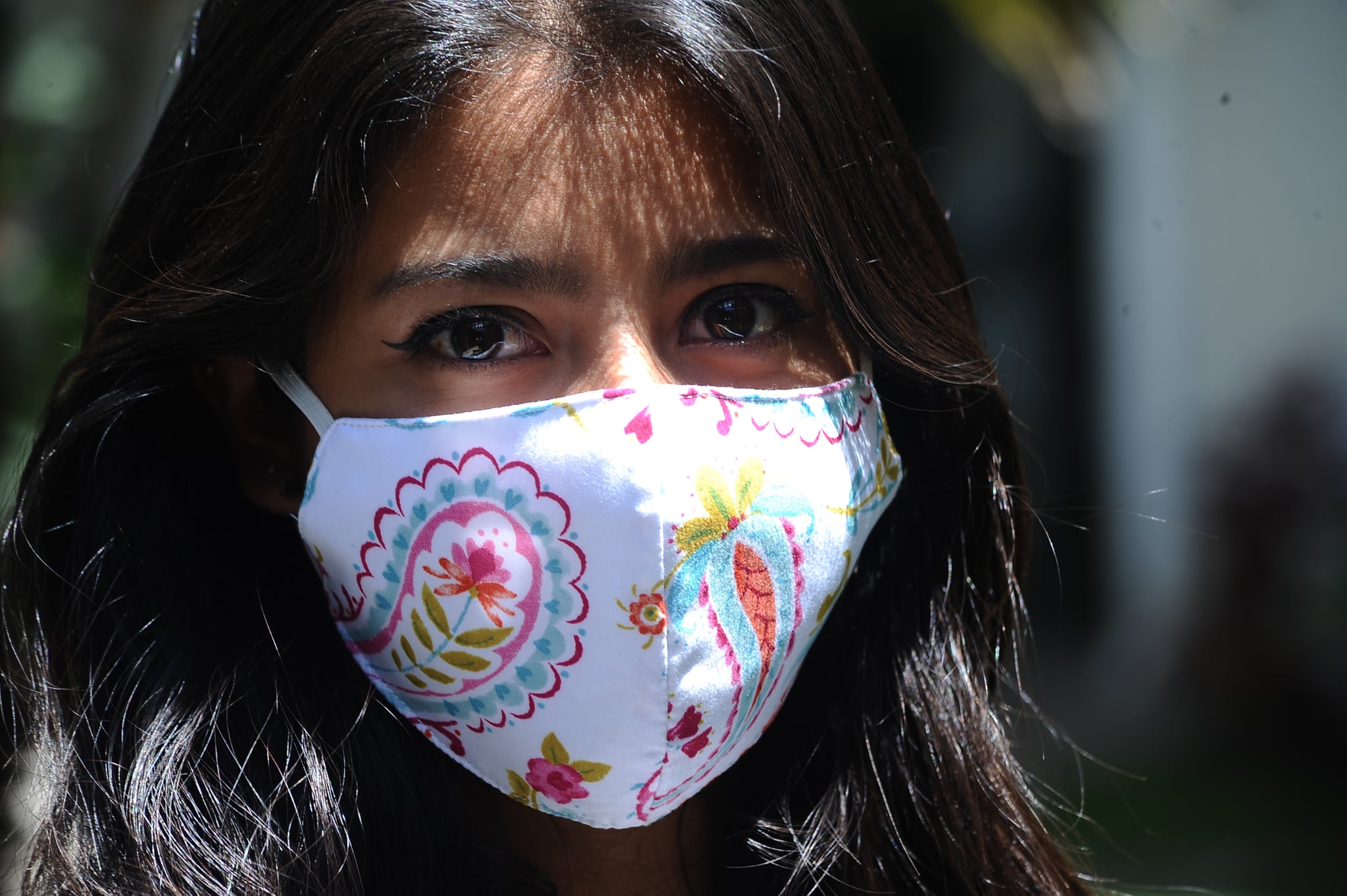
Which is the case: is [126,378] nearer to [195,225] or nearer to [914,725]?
[195,225]

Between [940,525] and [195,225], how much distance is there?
107 centimetres

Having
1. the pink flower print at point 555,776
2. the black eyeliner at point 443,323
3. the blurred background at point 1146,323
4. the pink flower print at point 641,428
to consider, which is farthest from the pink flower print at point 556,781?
the blurred background at point 1146,323

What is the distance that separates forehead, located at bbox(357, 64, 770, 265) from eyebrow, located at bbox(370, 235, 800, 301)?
12mm

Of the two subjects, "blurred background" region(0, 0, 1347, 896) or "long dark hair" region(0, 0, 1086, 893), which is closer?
"long dark hair" region(0, 0, 1086, 893)

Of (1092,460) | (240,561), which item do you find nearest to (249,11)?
(240,561)

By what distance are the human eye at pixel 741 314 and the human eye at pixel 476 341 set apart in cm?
19

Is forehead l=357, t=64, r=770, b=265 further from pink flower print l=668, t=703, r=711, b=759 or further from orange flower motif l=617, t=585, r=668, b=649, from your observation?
pink flower print l=668, t=703, r=711, b=759

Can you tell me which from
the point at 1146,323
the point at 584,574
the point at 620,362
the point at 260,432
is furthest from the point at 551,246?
the point at 1146,323

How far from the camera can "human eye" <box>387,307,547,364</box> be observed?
1.36 meters

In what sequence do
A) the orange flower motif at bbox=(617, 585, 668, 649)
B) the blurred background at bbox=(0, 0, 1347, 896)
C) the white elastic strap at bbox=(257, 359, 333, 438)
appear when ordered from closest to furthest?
the orange flower motif at bbox=(617, 585, 668, 649), the white elastic strap at bbox=(257, 359, 333, 438), the blurred background at bbox=(0, 0, 1347, 896)

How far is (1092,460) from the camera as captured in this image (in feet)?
20.0

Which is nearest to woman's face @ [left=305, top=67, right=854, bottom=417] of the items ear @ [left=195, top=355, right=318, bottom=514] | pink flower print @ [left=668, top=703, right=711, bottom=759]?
ear @ [left=195, top=355, right=318, bottom=514]

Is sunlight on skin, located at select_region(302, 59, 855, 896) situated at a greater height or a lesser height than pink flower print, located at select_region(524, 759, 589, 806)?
greater

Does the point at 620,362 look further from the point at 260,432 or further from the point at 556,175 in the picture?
the point at 260,432
